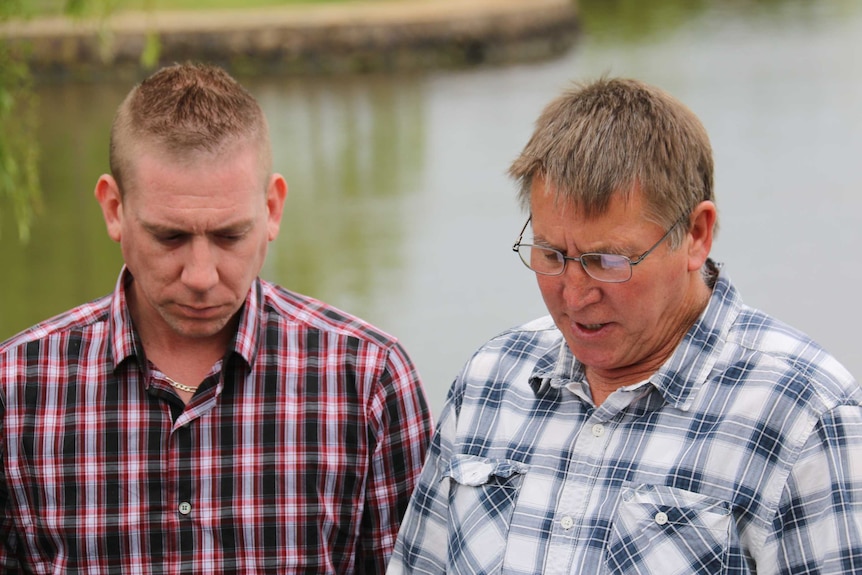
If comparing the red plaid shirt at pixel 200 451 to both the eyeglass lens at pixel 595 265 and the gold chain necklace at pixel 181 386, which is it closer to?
the gold chain necklace at pixel 181 386

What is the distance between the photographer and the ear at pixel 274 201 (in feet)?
6.61

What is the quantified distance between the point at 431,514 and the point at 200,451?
1.35 feet

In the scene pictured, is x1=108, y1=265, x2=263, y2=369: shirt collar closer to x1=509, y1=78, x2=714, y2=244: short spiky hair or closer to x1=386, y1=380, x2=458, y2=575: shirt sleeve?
x1=386, y1=380, x2=458, y2=575: shirt sleeve

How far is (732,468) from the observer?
1564mm

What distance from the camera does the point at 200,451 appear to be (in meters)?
2.00

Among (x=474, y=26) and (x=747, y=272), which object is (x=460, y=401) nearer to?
(x=747, y=272)

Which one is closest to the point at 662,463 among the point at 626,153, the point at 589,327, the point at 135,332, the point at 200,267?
the point at 589,327

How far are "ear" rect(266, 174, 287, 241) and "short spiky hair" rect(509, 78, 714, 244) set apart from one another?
519 millimetres

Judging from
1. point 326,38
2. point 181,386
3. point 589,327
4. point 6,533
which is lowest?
point 6,533

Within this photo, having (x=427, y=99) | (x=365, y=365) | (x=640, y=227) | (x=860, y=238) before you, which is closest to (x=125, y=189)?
(x=365, y=365)

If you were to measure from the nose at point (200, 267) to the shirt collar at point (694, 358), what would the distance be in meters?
0.55

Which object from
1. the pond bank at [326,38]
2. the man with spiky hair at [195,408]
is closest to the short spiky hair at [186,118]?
the man with spiky hair at [195,408]

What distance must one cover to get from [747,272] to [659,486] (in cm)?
632

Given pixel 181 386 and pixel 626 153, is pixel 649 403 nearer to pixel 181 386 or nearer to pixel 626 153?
pixel 626 153
